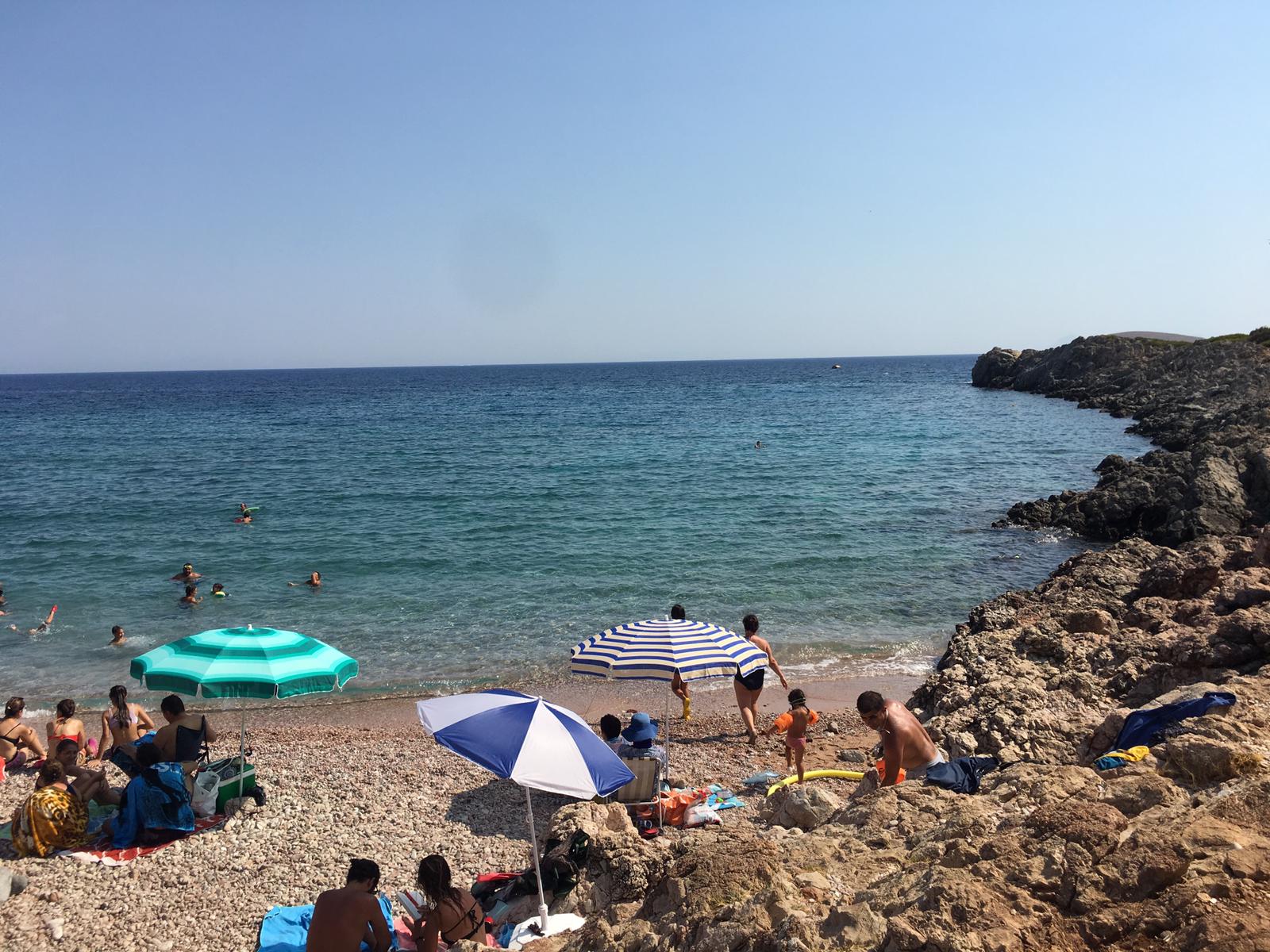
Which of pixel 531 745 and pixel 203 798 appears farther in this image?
pixel 203 798

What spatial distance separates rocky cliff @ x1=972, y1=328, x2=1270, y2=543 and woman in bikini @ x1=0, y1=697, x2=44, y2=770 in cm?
2214

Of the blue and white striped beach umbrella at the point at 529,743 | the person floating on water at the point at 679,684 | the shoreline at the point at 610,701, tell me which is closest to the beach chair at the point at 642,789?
the blue and white striped beach umbrella at the point at 529,743

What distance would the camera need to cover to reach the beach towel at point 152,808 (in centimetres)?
804

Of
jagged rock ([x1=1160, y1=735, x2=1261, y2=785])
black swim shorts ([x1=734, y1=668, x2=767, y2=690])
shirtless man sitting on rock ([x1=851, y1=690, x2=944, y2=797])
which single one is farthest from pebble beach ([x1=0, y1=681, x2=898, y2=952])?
jagged rock ([x1=1160, y1=735, x2=1261, y2=785])

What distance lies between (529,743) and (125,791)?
4684mm

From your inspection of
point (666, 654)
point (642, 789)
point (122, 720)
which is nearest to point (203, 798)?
point (122, 720)

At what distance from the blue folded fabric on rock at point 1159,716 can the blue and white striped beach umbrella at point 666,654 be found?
376 centimetres

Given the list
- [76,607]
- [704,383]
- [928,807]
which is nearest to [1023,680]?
[928,807]

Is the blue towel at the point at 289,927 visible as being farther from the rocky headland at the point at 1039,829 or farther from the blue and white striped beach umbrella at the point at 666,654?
the blue and white striped beach umbrella at the point at 666,654

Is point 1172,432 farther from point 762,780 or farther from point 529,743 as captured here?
point 529,743

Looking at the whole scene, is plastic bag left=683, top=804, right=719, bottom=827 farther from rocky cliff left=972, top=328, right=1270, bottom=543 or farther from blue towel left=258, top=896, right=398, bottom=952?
rocky cliff left=972, top=328, right=1270, bottom=543

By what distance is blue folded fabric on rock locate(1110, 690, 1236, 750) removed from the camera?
6227 mm

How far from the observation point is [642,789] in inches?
332

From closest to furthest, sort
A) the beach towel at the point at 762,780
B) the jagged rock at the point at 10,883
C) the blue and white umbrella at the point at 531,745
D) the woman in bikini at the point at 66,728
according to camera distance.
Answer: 1. the blue and white umbrella at the point at 531,745
2. the jagged rock at the point at 10,883
3. the beach towel at the point at 762,780
4. the woman in bikini at the point at 66,728
